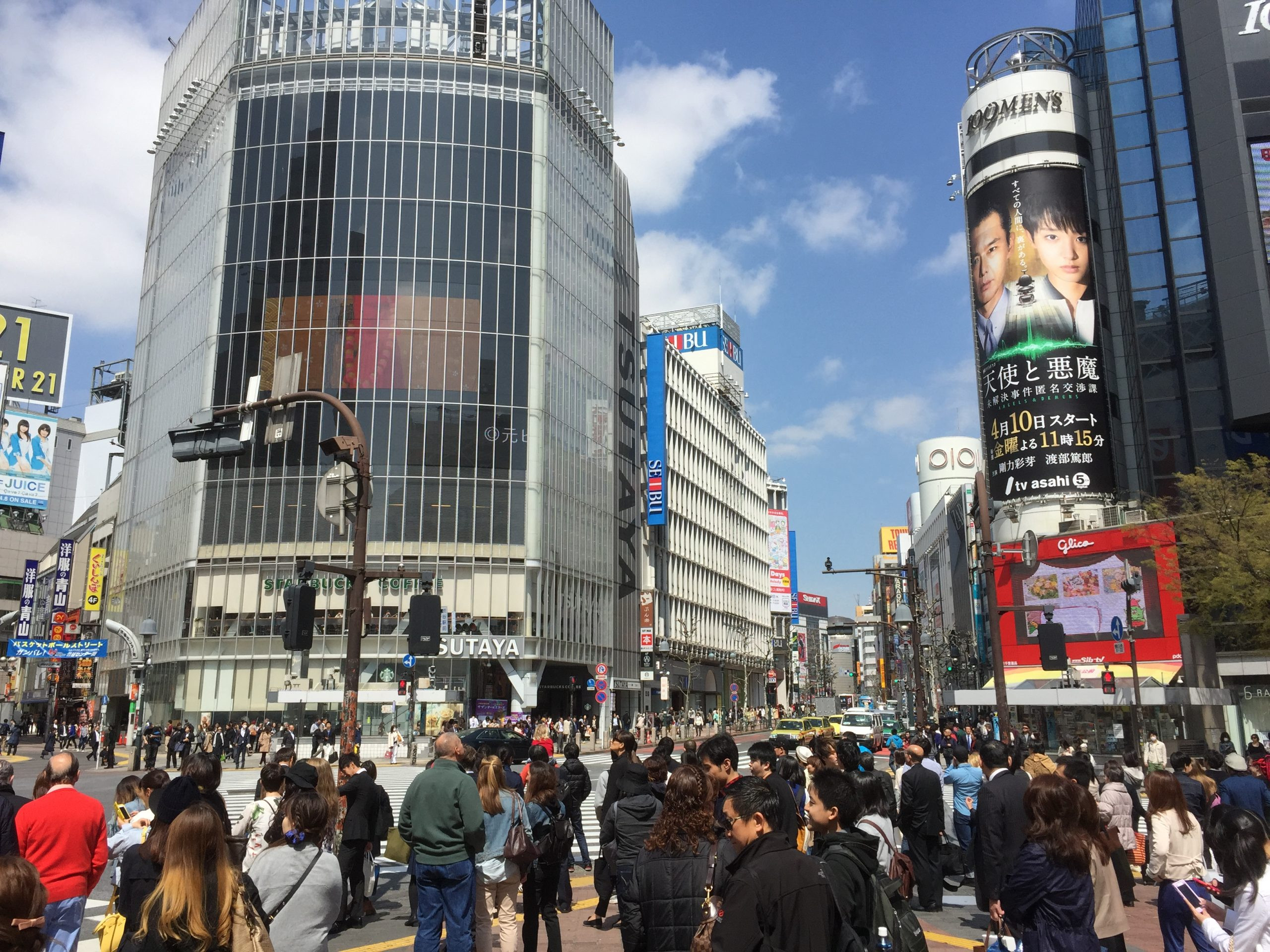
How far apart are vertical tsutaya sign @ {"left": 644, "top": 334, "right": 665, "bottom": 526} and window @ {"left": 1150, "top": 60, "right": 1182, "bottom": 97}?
35.3 metres

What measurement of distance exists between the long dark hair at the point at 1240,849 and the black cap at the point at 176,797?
6944 millimetres

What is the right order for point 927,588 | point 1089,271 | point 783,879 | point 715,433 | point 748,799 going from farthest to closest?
point 927,588 → point 715,433 → point 1089,271 → point 748,799 → point 783,879

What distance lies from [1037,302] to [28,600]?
71.0 m

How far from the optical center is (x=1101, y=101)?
60125mm

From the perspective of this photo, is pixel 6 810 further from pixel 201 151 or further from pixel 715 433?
pixel 715 433

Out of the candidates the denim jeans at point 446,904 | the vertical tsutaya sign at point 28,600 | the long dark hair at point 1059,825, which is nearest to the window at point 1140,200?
the long dark hair at point 1059,825

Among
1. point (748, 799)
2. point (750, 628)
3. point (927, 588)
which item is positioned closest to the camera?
point (748, 799)

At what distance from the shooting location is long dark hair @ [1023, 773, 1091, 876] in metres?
5.48

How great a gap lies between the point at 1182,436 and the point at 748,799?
5644cm

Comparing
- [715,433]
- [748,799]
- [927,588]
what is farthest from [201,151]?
Answer: [927,588]

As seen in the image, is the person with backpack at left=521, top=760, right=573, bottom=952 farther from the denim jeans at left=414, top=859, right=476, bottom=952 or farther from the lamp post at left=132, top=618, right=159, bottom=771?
the lamp post at left=132, top=618, right=159, bottom=771

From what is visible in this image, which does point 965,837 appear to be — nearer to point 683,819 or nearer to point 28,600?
point 683,819

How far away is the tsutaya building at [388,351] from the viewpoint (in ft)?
167

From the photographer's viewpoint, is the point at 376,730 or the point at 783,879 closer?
the point at 783,879
